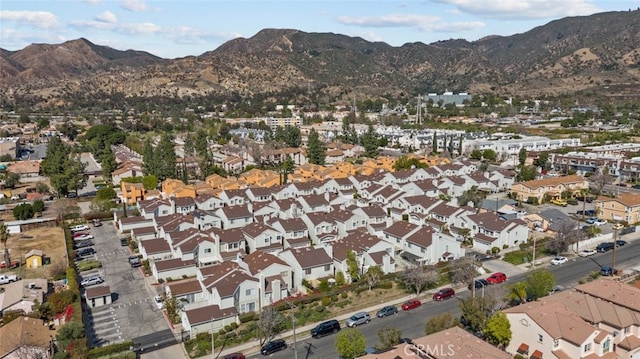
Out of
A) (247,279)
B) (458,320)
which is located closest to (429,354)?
(458,320)

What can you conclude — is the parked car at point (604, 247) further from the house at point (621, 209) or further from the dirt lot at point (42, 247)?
the dirt lot at point (42, 247)

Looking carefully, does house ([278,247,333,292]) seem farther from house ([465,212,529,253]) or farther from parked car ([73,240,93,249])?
parked car ([73,240,93,249])

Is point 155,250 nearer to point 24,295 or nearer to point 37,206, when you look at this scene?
point 24,295

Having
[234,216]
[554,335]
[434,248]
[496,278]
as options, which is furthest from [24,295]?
[496,278]

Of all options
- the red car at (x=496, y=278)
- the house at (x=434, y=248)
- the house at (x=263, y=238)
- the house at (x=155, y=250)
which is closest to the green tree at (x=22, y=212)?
the house at (x=155, y=250)

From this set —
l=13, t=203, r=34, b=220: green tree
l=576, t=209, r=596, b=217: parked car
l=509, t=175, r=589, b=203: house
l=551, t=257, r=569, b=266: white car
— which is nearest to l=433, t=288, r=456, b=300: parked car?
l=551, t=257, r=569, b=266: white car
